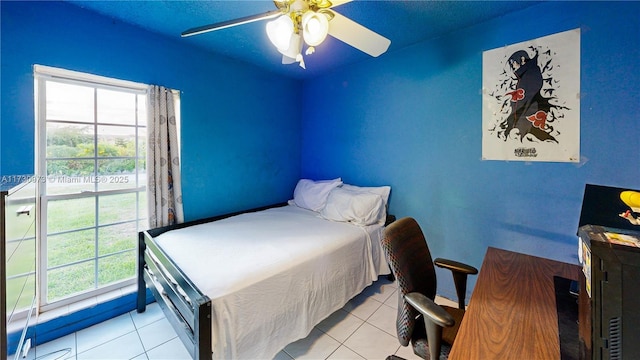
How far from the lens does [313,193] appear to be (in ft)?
10.2

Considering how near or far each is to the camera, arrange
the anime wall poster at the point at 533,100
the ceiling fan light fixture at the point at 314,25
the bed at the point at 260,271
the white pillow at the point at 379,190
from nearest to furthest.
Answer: the ceiling fan light fixture at the point at 314,25, the bed at the point at 260,271, the anime wall poster at the point at 533,100, the white pillow at the point at 379,190

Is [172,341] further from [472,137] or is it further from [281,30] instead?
[472,137]

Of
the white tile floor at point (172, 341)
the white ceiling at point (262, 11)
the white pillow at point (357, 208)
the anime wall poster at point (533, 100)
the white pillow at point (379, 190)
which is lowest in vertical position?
the white tile floor at point (172, 341)

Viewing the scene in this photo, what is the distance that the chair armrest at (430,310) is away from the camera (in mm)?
998

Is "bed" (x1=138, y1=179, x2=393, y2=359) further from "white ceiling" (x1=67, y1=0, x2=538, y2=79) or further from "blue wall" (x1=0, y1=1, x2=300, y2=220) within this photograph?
"white ceiling" (x1=67, y1=0, x2=538, y2=79)

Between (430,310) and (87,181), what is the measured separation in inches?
103

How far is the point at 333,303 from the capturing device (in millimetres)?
1934

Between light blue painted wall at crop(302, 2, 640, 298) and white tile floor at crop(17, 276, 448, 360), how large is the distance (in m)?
0.92

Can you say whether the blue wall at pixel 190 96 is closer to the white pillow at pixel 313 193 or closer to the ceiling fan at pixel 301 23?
the white pillow at pixel 313 193

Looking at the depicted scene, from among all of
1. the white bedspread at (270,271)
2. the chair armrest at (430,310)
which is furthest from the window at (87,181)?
the chair armrest at (430,310)

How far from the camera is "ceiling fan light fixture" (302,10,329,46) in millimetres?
1202

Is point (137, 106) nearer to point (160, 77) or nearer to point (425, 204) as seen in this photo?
point (160, 77)

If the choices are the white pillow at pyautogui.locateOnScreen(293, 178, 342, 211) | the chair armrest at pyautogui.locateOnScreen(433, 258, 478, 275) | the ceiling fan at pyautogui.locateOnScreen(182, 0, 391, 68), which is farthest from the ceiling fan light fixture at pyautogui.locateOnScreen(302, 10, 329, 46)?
the white pillow at pyautogui.locateOnScreen(293, 178, 342, 211)

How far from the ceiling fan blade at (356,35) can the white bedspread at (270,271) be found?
1457 mm
